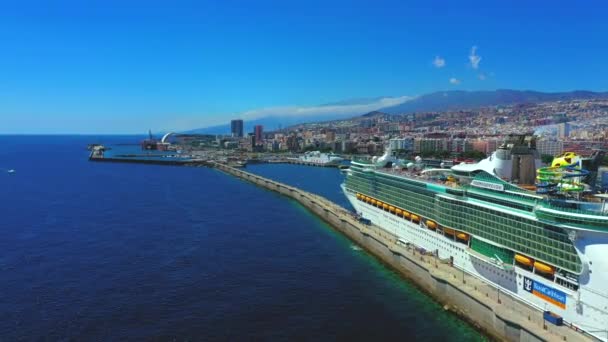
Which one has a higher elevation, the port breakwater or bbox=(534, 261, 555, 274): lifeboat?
bbox=(534, 261, 555, 274): lifeboat

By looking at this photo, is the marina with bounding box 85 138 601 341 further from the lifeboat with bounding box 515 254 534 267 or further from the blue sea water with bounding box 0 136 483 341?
the blue sea water with bounding box 0 136 483 341

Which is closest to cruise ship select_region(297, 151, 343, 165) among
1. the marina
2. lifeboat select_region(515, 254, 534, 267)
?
the marina

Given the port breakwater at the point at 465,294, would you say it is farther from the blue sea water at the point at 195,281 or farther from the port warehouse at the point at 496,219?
the port warehouse at the point at 496,219

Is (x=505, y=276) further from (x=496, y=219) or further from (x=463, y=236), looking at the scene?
(x=463, y=236)

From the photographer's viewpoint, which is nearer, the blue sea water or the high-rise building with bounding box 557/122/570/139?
the blue sea water

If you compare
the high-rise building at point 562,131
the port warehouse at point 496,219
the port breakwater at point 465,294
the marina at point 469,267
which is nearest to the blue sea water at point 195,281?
the port breakwater at point 465,294

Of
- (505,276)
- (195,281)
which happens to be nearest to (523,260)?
(505,276)

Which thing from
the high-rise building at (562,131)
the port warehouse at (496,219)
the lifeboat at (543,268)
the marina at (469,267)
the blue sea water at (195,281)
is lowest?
the blue sea water at (195,281)
